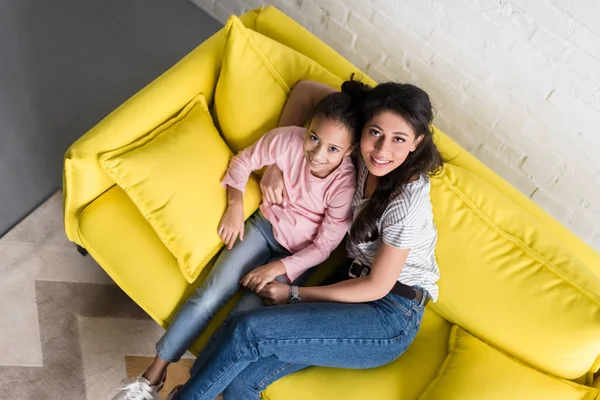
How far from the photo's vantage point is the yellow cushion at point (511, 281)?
67.1 inches

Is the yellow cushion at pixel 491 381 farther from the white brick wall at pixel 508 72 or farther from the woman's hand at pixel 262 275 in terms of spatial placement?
the white brick wall at pixel 508 72

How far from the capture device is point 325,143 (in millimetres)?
1590

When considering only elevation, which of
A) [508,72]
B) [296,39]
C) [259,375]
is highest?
[508,72]

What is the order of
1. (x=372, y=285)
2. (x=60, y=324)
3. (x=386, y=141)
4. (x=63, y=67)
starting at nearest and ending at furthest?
(x=386, y=141) < (x=372, y=285) < (x=60, y=324) < (x=63, y=67)

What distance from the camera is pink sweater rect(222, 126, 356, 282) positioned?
171 centimetres

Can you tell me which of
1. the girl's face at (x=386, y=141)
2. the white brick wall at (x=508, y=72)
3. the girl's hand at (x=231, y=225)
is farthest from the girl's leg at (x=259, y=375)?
the white brick wall at (x=508, y=72)

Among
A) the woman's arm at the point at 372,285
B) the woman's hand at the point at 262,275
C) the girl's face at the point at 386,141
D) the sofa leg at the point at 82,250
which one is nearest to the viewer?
the girl's face at the point at 386,141

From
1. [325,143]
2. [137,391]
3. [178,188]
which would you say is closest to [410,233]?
[325,143]

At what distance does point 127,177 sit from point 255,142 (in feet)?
1.24

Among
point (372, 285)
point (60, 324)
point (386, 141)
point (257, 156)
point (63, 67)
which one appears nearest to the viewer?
point (386, 141)

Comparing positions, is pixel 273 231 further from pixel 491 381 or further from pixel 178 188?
pixel 491 381

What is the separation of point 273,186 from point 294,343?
0.46 meters

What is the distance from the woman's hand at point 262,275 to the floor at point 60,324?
1.49 feet

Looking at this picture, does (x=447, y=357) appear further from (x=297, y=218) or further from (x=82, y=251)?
(x=82, y=251)
